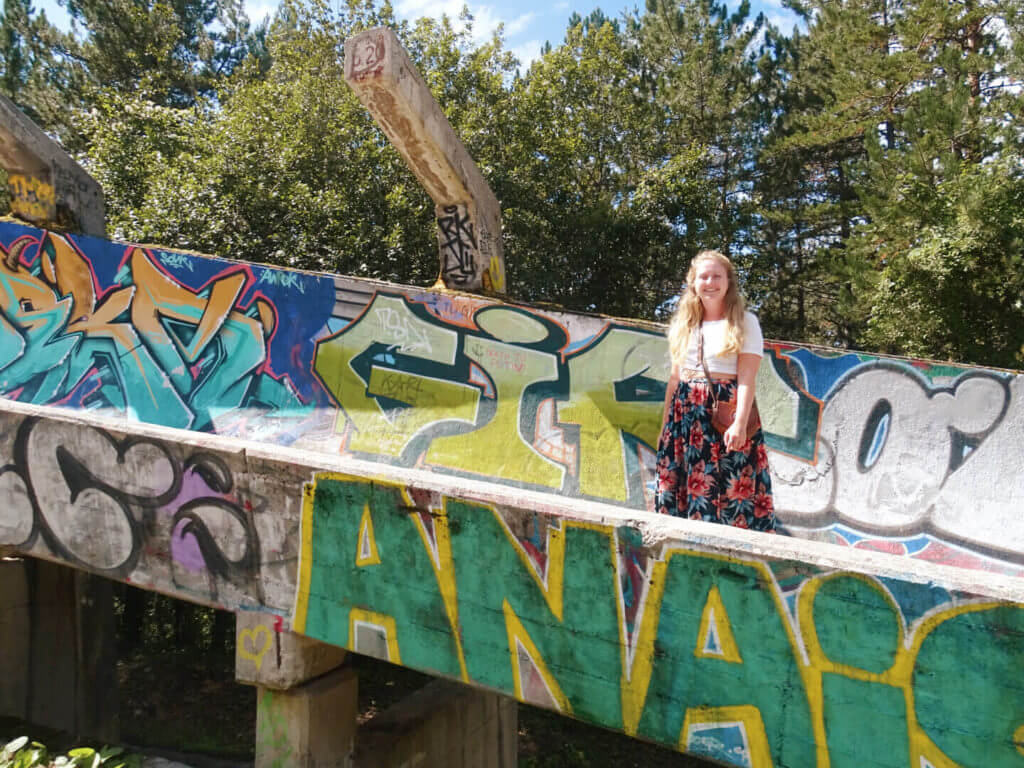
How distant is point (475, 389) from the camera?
7.00 m

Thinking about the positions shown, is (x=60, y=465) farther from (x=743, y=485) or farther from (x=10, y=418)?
(x=743, y=485)

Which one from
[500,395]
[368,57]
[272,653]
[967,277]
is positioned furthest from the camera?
[967,277]

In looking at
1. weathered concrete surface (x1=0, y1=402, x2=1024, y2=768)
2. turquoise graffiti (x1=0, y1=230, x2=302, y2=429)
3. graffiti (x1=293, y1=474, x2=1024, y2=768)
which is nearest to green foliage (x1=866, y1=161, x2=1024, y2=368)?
turquoise graffiti (x1=0, y1=230, x2=302, y2=429)

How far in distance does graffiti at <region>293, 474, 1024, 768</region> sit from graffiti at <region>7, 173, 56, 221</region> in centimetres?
Result: 732

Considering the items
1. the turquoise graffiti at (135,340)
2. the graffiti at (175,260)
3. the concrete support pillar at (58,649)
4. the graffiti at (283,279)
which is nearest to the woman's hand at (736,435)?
the turquoise graffiti at (135,340)

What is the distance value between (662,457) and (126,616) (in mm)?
12258

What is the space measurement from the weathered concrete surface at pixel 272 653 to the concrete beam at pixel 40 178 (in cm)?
695

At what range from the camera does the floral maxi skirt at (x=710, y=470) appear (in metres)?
3.77

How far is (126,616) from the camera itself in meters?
12.7

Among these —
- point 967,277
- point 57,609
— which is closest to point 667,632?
point 57,609

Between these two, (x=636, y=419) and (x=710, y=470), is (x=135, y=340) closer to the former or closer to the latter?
(x=636, y=419)

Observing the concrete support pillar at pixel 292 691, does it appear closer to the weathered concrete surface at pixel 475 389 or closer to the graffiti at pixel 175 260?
the weathered concrete surface at pixel 475 389

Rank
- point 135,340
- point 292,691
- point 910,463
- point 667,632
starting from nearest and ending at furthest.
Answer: point 667,632
point 292,691
point 910,463
point 135,340

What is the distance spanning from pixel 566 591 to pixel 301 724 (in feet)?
6.66
